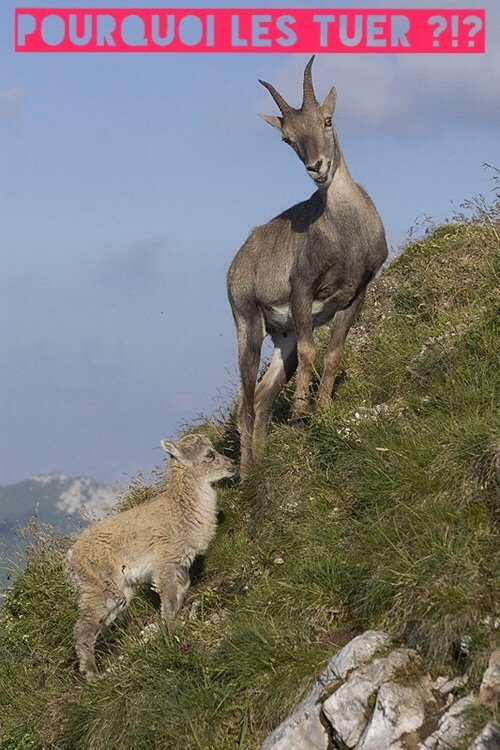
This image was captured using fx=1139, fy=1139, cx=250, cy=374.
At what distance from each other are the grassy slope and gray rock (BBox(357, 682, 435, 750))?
26 centimetres

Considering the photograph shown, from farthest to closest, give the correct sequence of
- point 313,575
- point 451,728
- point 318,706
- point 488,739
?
point 313,575, point 318,706, point 451,728, point 488,739

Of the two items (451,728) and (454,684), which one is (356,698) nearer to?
(454,684)

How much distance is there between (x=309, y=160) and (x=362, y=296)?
1498 mm

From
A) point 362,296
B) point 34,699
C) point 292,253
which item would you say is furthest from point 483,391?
point 34,699

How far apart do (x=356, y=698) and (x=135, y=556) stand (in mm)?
3286

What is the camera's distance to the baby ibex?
31.3 feet

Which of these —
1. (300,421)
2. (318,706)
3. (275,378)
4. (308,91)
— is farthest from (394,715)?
(308,91)

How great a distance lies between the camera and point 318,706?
269 inches

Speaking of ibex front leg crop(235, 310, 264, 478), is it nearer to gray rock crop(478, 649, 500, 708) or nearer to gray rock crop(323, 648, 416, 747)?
gray rock crop(323, 648, 416, 747)

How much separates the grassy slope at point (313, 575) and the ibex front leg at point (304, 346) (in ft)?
1.28

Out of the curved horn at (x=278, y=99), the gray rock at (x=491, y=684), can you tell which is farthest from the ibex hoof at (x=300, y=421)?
the gray rock at (x=491, y=684)

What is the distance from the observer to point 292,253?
12.0 meters

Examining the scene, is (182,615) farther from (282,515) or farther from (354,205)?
(354,205)

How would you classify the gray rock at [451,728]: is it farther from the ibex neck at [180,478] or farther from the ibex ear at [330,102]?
the ibex ear at [330,102]
